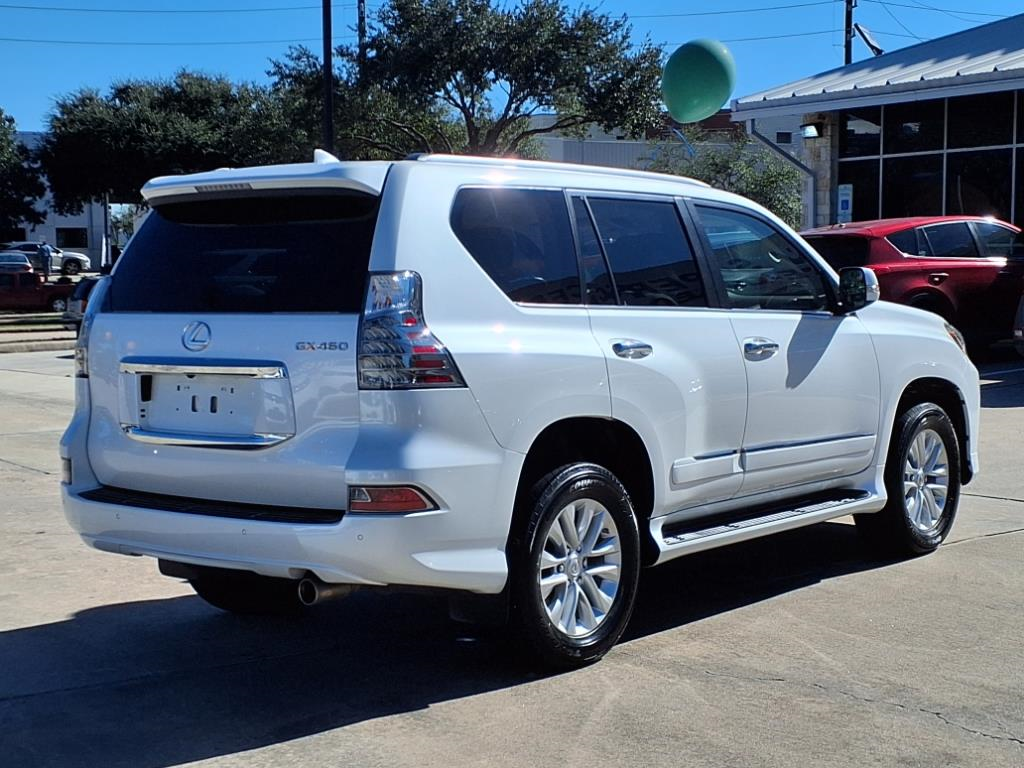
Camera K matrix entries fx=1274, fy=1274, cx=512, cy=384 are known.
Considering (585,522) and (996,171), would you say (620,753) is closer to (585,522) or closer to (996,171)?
(585,522)

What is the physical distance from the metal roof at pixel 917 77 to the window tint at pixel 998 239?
3.11m

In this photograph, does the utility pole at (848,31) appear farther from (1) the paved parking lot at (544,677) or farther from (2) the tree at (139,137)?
(1) the paved parking lot at (544,677)

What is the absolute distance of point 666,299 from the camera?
5414mm

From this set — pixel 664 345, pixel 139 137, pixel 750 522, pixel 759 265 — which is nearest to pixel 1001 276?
pixel 759 265

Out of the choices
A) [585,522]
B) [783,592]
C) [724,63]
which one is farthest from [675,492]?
[724,63]

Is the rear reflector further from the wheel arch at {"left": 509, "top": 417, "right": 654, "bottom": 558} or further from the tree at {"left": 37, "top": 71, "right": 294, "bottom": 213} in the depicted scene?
the tree at {"left": 37, "top": 71, "right": 294, "bottom": 213}

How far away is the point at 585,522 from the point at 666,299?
1084 mm

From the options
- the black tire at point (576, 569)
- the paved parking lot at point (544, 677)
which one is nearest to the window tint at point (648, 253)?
the black tire at point (576, 569)

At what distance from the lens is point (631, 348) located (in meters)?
5.06

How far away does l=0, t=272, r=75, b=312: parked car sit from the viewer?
3416 centimetres

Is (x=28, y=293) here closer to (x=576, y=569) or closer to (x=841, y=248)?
(x=841, y=248)

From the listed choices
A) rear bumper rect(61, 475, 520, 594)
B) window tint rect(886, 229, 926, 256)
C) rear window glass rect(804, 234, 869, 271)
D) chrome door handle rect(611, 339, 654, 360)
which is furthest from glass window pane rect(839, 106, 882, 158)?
rear bumper rect(61, 475, 520, 594)

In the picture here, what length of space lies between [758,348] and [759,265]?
53 cm

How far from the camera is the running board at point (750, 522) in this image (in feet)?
17.5
